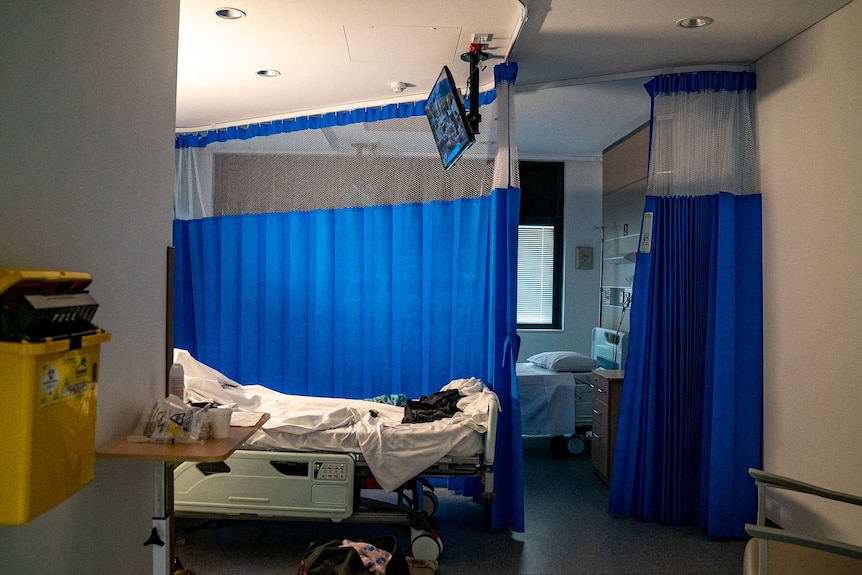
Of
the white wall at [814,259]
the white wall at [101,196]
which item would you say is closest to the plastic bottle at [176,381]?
the white wall at [101,196]

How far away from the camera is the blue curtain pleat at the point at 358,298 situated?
3.93m

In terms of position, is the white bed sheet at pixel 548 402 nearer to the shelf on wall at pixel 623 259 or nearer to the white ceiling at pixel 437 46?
the shelf on wall at pixel 623 259

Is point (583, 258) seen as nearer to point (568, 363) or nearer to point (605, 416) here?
point (568, 363)

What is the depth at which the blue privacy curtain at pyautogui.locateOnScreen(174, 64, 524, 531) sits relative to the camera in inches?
158

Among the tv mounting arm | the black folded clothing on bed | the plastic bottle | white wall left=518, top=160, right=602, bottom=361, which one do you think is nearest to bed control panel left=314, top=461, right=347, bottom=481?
the black folded clothing on bed

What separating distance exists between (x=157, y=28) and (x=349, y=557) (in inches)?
89.1

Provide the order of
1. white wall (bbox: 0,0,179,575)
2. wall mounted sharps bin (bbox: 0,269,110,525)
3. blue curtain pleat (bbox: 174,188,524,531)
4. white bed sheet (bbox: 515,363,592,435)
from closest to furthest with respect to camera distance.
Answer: wall mounted sharps bin (bbox: 0,269,110,525) < white wall (bbox: 0,0,179,575) < blue curtain pleat (bbox: 174,188,524,531) < white bed sheet (bbox: 515,363,592,435)

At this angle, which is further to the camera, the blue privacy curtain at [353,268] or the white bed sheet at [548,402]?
the white bed sheet at [548,402]

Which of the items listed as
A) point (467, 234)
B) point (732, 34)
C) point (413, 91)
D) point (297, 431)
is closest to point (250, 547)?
point (297, 431)

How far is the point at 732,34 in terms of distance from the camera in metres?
3.46

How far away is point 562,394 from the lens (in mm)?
5332

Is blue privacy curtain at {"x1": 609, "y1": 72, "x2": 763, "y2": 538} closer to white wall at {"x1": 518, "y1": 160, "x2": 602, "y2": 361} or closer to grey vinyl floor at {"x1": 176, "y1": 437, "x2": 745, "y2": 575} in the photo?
grey vinyl floor at {"x1": 176, "y1": 437, "x2": 745, "y2": 575}

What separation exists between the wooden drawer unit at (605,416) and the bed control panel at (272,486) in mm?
2020

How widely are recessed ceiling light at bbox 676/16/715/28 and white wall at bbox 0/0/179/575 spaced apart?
2.34 meters
